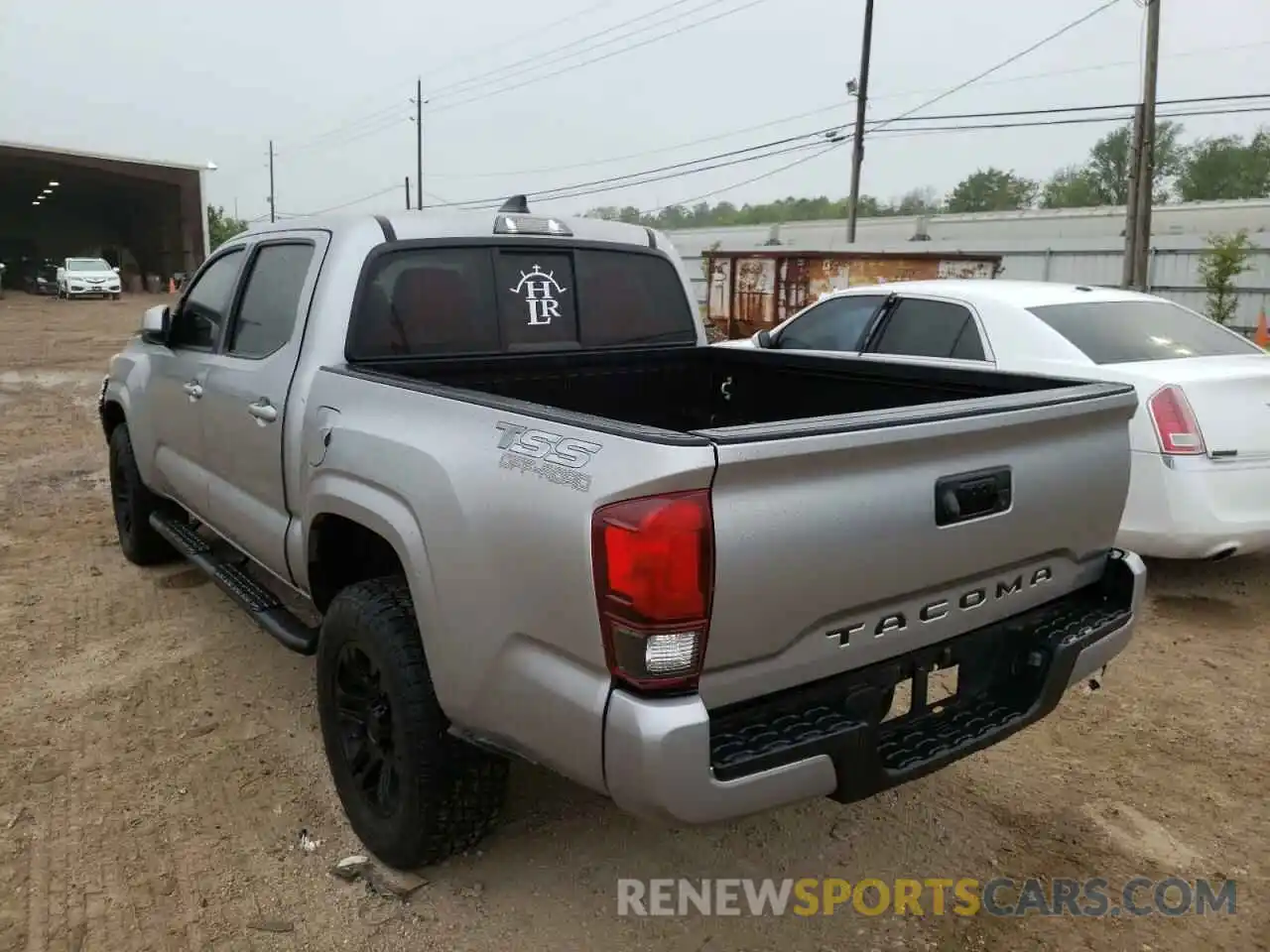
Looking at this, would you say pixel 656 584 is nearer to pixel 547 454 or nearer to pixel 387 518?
pixel 547 454

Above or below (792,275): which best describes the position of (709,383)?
below

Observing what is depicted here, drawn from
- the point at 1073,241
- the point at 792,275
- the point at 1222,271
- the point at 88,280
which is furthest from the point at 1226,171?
the point at 88,280

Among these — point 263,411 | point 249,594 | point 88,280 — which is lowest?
point 249,594

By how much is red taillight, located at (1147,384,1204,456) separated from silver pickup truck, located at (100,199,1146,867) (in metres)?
2.12

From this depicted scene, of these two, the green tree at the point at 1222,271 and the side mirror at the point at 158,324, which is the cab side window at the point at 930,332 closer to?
the side mirror at the point at 158,324

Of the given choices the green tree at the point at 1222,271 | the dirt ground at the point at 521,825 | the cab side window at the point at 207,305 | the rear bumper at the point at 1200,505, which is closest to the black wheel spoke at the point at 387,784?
the dirt ground at the point at 521,825

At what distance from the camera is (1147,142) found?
18469mm

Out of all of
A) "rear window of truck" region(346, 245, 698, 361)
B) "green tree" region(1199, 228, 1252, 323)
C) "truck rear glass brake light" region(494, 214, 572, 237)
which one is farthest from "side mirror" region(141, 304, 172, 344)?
"green tree" region(1199, 228, 1252, 323)

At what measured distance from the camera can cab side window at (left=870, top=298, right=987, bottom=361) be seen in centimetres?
609

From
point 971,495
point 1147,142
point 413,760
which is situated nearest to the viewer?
point 971,495

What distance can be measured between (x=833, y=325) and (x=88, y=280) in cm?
3872

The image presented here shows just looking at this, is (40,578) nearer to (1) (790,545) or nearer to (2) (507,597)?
(2) (507,597)

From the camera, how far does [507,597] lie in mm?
2297

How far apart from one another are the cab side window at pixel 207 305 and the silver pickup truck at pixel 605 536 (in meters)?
0.15
